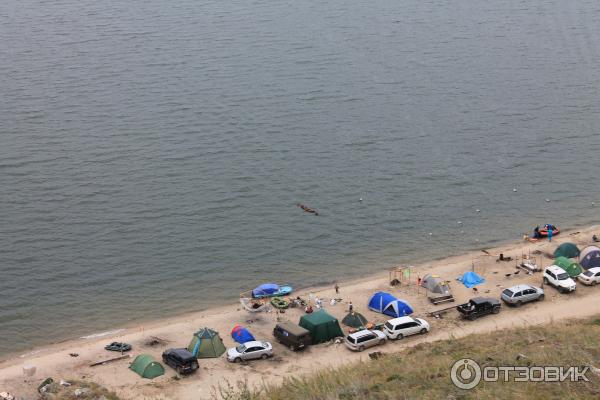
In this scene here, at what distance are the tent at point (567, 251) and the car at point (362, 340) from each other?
1850 cm

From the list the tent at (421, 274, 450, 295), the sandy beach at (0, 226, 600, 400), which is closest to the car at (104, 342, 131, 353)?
the sandy beach at (0, 226, 600, 400)

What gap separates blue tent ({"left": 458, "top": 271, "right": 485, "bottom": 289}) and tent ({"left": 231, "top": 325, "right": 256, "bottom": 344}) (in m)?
15.2

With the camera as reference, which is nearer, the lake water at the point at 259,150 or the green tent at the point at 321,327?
the green tent at the point at 321,327

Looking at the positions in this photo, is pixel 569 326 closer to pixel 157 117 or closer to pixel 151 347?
pixel 151 347

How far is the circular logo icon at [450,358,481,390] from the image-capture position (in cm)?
2300

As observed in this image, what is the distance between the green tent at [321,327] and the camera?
40406 millimetres

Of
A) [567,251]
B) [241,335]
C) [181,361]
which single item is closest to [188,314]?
[241,335]

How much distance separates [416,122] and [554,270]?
32.2 metres

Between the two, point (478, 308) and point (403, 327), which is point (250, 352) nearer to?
point (403, 327)

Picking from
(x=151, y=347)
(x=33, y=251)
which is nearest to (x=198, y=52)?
(x=33, y=251)

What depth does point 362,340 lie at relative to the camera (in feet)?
Result: 129

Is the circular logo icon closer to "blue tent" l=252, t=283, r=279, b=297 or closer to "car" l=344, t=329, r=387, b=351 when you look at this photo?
"car" l=344, t=329, r=387, b=351

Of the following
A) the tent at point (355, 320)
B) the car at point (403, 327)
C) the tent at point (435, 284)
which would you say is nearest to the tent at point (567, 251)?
the tent at point (435, 284)

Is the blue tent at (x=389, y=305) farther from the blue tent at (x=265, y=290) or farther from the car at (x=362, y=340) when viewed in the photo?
the blue tent at (x=265, y=290)
